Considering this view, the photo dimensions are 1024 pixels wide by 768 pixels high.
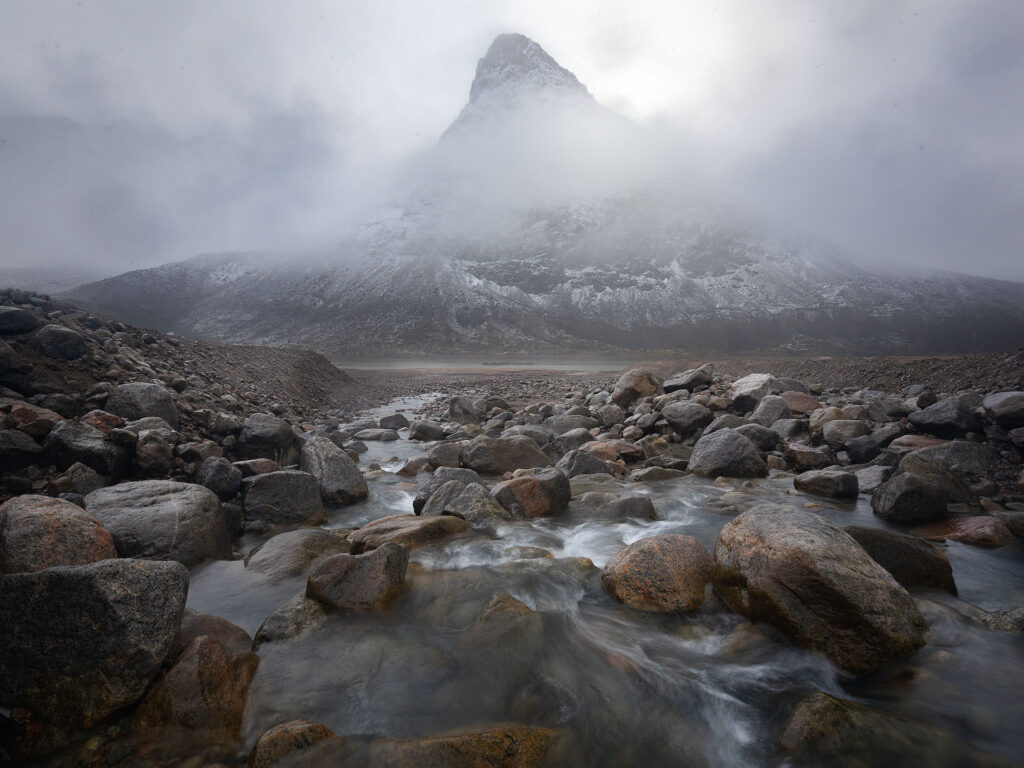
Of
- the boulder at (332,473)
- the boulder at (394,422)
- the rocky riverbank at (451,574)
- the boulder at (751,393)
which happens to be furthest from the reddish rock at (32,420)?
the boulder at (751,393)

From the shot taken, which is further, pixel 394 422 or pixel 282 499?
pixel 394 422

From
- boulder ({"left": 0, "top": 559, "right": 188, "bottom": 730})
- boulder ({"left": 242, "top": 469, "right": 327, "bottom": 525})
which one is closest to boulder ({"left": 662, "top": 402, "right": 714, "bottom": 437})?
boulder ({"left": 242, "top": 469, "right": 327, "bottom": 525})

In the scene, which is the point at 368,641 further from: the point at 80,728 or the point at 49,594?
the point at 49,594

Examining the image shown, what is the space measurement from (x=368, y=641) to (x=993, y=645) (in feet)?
16.4

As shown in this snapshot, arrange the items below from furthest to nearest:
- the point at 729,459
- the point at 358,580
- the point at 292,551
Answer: the point at 729,459, the point at 292,551, the point at 358,580

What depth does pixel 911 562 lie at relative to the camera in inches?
169

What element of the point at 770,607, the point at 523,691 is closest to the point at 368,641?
the point at 523,691

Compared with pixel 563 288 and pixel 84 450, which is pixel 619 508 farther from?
pixel 563 288

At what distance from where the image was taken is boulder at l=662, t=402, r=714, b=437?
10852mm

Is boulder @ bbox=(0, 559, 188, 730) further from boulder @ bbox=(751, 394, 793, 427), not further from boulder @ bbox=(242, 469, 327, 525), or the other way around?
boulder @ bbox=(751, 394, 793, 427)

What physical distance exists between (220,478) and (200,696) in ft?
13.3

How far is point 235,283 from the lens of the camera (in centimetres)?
11994

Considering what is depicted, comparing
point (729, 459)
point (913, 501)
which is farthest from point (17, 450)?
point (913, 501)

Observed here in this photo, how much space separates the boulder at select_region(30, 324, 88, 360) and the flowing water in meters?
6.01
